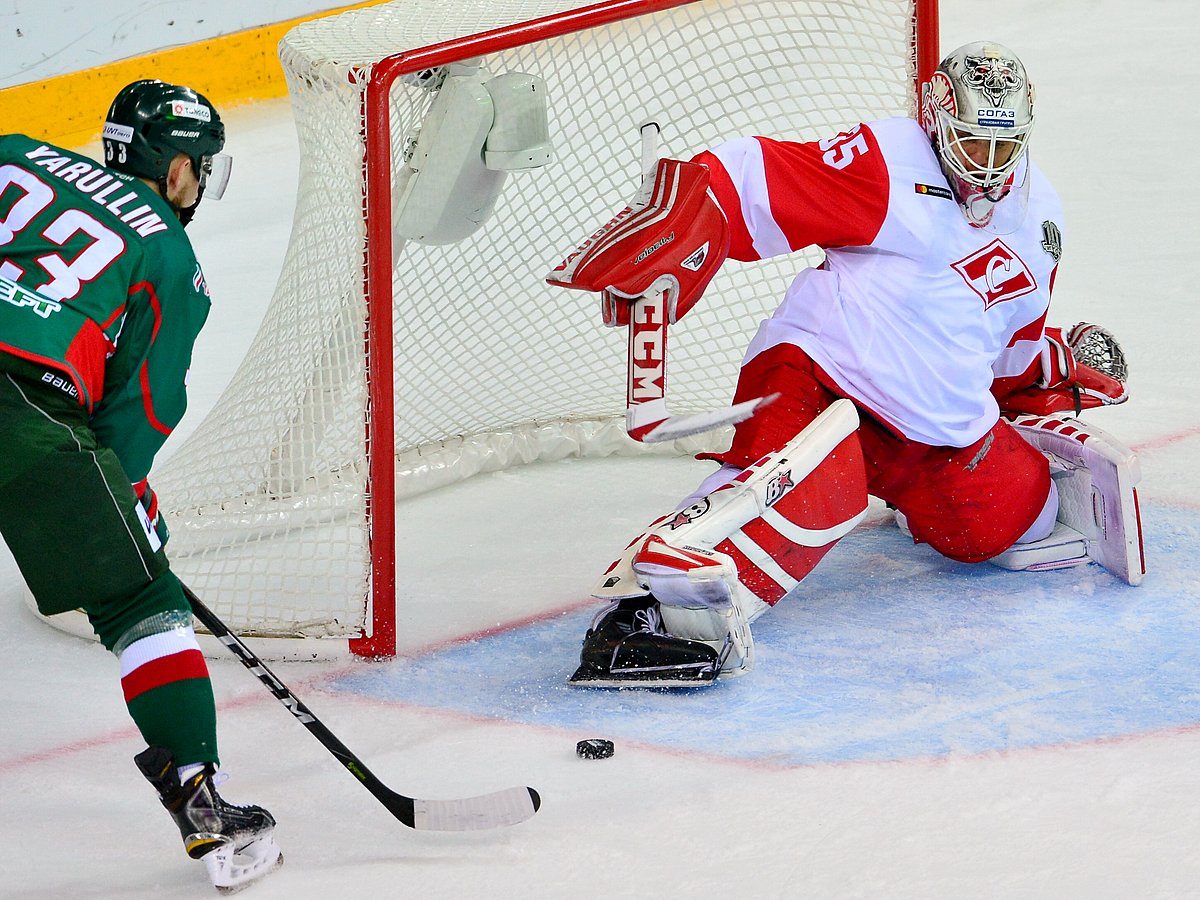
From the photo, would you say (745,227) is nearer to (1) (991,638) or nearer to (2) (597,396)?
(1) (991,638)

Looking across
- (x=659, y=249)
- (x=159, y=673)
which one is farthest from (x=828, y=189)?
(x=159, y=673)

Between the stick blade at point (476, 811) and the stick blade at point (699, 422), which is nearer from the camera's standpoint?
the stick blade at point (476, 811)

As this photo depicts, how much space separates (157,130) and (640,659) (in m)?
1.04

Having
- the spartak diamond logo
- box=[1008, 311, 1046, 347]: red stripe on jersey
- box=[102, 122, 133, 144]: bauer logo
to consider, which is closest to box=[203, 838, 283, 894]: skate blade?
box=[102, 122, 133, 144]: bauer logo

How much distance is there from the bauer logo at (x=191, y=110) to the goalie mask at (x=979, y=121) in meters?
1.19

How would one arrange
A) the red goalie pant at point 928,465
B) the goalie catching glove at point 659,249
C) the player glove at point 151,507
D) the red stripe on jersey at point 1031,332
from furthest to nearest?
the red stripe on jersey at point 1031,332 → the red goalie pant at point 928,465 → the goalie catching glove at point 659,249 → the player glove at point 151,507

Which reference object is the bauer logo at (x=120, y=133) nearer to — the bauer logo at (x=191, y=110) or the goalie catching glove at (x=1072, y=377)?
the bauer logo at (x=191, y=110)

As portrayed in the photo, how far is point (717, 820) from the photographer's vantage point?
7.05 feet

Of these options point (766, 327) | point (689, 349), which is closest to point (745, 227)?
point (766, 327)

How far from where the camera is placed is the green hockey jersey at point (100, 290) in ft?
6.53

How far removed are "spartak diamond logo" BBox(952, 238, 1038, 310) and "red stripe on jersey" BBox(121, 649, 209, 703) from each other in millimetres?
1460

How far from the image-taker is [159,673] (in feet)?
6.36

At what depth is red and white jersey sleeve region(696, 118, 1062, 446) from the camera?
2650 mm

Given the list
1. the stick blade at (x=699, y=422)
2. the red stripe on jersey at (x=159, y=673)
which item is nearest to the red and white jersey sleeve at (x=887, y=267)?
the stick blade at (x=699, y=422)
